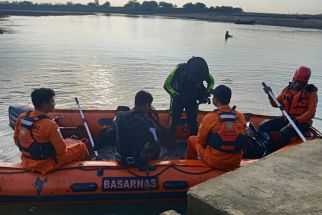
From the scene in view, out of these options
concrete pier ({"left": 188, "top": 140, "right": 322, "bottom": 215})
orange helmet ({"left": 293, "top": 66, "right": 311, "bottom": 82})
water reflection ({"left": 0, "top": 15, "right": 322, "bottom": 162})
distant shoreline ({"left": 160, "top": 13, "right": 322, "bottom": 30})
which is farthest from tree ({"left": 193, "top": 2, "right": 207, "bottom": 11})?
concrete pier ({"left": 188, "top": 140, "right": 322, "bottom": 215})

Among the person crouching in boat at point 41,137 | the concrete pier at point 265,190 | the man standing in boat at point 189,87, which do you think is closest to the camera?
the concrete pier at point 265,190

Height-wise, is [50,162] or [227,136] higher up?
[227,136]

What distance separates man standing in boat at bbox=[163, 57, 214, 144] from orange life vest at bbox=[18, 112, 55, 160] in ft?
8.25

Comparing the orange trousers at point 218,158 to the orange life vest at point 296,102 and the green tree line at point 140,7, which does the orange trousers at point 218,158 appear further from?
the green tree line at point 140,7

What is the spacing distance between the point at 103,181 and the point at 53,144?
83cm

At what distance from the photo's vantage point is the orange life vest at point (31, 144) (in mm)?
4523

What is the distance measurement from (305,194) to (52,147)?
299 cm

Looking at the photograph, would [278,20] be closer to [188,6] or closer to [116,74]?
[188,6]

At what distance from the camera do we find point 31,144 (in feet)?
15.1

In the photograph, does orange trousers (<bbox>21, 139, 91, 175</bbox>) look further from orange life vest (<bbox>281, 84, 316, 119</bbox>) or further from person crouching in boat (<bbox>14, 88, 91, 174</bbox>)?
orange life vest (<bbox>281, 84, 316, 119</bbox>)

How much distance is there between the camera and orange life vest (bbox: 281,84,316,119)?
6289 millimetres

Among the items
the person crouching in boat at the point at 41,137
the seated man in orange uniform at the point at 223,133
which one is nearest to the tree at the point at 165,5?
the seated man in orange uniform at the point at 223,133

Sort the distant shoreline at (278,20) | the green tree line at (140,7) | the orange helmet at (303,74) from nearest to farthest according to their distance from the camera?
the orange helmet at (303,74), the distant shoreline at (278,20), the green tree line at (140,7)

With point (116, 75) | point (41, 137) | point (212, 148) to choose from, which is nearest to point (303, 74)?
point (212, 148)
